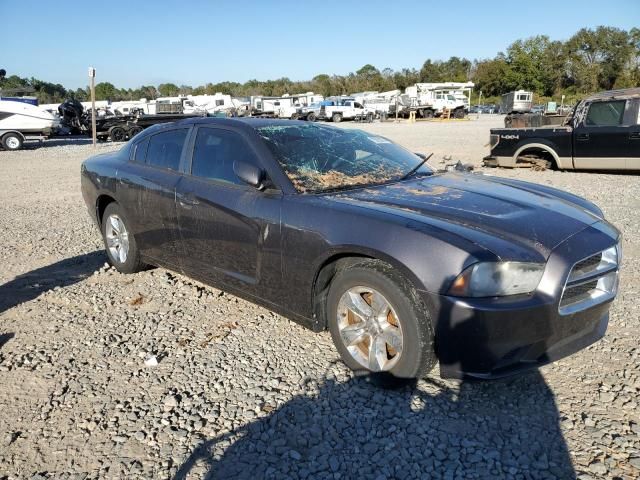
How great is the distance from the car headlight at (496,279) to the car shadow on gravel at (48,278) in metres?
3.89

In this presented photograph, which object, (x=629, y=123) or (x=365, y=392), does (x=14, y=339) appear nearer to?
(x=365, y=392)

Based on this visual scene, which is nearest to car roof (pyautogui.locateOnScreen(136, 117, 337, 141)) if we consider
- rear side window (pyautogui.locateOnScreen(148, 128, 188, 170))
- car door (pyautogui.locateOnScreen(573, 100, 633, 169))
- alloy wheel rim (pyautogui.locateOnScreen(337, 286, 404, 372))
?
rear side window (pyautogui.locateOnScreen(148, 128, 188, 170))

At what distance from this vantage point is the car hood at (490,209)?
9.14 ft

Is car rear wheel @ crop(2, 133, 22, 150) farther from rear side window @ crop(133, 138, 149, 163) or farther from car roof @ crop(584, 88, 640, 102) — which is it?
car roof @ crop(584, 88, 640, 102)

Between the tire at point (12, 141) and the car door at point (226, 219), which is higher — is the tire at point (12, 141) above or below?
above

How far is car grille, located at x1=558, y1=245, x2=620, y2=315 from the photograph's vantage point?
2740 millimetres

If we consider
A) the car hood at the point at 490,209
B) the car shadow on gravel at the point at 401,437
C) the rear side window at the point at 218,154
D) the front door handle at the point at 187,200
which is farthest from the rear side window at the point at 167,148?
the car shadow on gravel at the point at 401,437

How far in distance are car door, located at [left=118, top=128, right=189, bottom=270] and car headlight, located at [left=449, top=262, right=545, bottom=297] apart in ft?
8.28

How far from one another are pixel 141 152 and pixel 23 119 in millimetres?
18988

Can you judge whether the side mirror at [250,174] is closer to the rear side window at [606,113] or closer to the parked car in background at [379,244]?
the parked car in background at [379,244]

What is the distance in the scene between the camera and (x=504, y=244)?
8.88 ft

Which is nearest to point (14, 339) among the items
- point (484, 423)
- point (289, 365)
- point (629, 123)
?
point (289, 365)

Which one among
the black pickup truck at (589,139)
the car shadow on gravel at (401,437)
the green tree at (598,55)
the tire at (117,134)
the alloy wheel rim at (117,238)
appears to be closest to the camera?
the car shadow on gravel at (401,437)

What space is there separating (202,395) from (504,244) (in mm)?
1931
